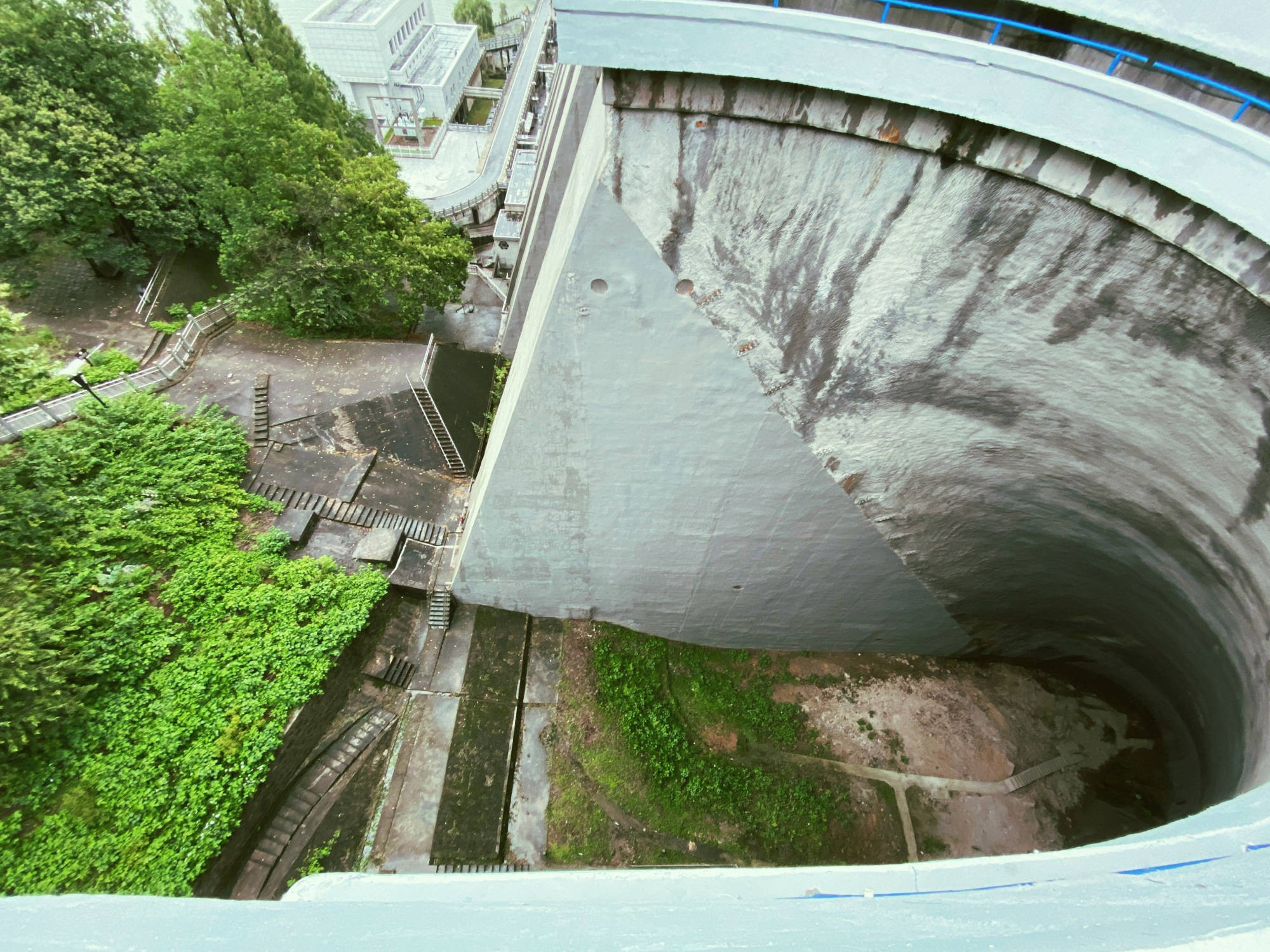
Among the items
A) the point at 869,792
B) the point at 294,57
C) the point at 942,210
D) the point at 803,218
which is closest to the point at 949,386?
the point at 942,210

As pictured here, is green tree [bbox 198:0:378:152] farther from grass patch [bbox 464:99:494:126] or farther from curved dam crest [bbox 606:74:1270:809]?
grass patch [bbox 464:99:494:126]

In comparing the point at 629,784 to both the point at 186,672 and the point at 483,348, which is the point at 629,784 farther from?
the point at 483,348

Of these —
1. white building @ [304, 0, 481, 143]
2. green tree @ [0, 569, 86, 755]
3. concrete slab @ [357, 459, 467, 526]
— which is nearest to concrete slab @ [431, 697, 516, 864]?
concrete slab @ [357, 459, 467, 526]

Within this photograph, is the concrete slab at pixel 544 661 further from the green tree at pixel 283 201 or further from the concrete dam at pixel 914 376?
the green tree at pixel 283 201

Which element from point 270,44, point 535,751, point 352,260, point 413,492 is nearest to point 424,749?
point 535,751

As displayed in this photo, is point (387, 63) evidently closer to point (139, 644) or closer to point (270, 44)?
point (270, 44)

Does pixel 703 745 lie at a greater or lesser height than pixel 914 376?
lesser
